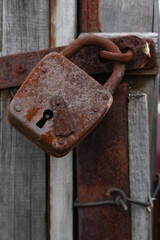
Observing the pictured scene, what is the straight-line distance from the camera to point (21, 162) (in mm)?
945

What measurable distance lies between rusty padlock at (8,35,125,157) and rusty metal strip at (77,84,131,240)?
0.13 metres

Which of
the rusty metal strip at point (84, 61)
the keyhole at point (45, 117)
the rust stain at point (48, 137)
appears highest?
the rusty metal strip at point (84, 61)

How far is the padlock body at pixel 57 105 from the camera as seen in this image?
719 mm

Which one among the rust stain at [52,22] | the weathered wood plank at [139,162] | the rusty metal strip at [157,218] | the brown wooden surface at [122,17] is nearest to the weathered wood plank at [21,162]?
the rust stain at [52,22]

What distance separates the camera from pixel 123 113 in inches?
33.7

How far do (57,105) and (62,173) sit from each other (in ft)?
0.92

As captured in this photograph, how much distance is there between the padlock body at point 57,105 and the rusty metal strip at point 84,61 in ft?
0.40

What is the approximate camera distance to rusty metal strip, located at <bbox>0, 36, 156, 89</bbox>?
82 cm

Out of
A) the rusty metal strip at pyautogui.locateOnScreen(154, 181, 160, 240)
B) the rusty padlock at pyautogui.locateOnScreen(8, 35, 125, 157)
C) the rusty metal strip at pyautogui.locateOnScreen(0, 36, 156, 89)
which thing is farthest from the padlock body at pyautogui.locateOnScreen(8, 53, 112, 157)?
the rusty metal strip at pyautogui.locateOnScreen(154, 181, 160, 240)

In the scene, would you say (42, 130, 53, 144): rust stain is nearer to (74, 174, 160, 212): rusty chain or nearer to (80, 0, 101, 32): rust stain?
(74, 174, 160, 212): rusty chain

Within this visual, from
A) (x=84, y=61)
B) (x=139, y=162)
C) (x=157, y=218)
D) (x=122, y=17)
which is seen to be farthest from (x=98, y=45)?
(x=157, y=218)

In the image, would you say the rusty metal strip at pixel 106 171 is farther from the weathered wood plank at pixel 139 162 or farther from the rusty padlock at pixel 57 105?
the rusty padlock at pixel 57 105

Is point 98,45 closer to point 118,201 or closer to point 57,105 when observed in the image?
point 57,105

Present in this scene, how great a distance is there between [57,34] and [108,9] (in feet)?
0.57
